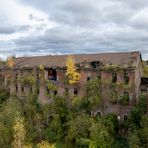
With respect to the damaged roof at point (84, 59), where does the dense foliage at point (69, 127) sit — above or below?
below

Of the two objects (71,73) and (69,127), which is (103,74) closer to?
(71,73)

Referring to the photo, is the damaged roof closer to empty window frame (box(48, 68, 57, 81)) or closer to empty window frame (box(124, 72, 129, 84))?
empty window frame (box(48, 68, 57, 81))

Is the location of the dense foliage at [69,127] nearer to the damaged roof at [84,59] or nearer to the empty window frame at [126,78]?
the empty window frame at [126,78]

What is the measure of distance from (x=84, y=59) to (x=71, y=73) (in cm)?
Result: 397

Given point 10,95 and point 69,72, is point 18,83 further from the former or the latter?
point 69,72

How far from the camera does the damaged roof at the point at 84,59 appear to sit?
45844 mm

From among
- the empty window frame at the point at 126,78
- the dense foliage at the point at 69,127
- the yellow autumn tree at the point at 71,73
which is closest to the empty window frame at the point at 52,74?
the yellow autumn tree at the point at 71,73

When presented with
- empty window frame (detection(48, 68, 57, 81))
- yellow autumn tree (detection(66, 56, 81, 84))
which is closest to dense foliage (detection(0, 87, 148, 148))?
yellow autumn tree (detection(66, 56, 81, 84))

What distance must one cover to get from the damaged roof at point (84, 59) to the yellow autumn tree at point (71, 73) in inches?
90.7

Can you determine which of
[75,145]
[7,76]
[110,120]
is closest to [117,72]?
[110,120]

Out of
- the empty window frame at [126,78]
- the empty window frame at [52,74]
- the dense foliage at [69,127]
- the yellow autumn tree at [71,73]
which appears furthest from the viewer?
the empty window frame at [52,74]

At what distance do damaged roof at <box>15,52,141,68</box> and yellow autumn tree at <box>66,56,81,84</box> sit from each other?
2.30 meters

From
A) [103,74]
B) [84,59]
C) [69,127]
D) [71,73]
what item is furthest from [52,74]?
[69,127]

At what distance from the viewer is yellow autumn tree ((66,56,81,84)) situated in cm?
4722
